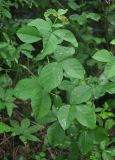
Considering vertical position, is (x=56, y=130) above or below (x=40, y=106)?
below

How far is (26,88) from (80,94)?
236mm

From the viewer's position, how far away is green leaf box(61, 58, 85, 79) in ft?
4.69

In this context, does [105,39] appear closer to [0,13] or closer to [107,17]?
[107,17]

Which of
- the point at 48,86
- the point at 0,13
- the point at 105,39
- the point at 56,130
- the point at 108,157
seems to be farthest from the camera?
the point at 105,39

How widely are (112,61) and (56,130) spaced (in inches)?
15.5

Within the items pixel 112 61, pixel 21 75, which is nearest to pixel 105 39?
pixel 21 75

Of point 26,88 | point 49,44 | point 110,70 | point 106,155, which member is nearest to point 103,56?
point 110,70

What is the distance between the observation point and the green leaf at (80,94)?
1.50m

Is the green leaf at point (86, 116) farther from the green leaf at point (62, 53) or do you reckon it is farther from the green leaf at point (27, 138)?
the green leaf at point (27, 138)

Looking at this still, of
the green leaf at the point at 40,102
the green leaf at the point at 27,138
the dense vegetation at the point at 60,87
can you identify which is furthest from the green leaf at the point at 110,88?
the green leaf at the point at 27,138

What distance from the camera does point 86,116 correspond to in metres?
1.48

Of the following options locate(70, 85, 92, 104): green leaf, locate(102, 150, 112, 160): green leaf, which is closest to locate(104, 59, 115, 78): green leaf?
locate(70, 85, 92, 104): green leaf

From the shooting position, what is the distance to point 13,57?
2193mm

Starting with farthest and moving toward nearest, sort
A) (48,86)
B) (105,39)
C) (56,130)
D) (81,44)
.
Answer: (105,39), (81,44), (56,130), (48,86)
